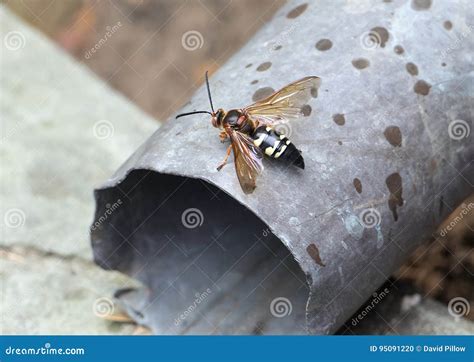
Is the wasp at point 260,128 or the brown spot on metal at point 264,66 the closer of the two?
the wasp at point 260,128

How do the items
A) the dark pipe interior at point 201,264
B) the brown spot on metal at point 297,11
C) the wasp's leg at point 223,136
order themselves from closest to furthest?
the wasp's leg at point 223,136 → the brown spot on metal at point 297,11 → the dark pipe interior at point 201,264

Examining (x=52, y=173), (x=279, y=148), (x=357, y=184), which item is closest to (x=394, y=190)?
(x=357, y=184)

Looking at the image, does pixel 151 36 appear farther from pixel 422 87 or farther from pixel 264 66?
pixel 422 87

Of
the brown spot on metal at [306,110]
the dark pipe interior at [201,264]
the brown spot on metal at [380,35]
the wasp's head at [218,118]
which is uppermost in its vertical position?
the wasp's head at [218,118]

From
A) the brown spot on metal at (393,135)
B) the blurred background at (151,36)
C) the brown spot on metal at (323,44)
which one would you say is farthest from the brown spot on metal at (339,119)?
the blurred background at (151,36)

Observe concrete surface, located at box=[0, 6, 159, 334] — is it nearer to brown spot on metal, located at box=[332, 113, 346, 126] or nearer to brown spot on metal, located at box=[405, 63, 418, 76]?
brown spot on metal, located at box=[332, 113, 346, 126]

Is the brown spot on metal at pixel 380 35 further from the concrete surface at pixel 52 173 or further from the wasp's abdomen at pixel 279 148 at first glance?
the concrete surface at pixel 52 173

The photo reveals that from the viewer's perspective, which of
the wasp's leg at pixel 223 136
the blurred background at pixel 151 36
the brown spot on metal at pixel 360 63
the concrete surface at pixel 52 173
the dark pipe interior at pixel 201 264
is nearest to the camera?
the wasp's leg at pixel 223 136
